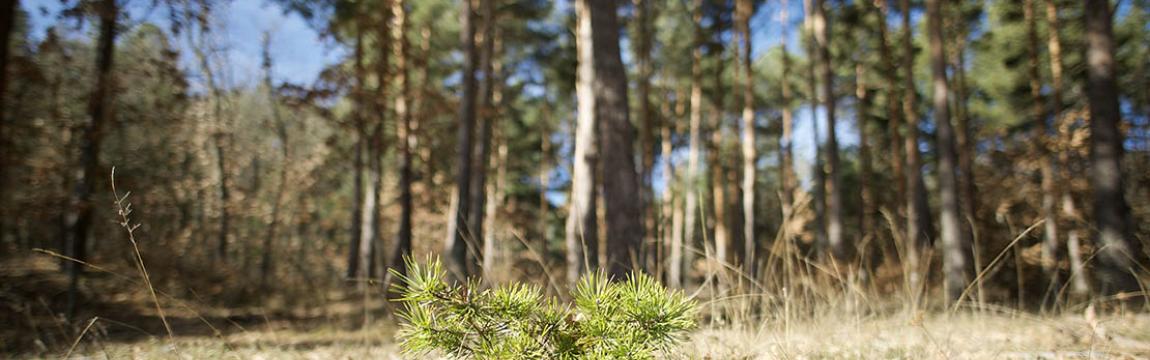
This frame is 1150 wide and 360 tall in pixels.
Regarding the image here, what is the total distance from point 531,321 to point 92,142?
6437mm

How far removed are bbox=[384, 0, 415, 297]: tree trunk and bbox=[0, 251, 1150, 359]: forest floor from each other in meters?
1.06

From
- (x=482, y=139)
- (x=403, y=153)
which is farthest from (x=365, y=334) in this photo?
(x=482, y=139)

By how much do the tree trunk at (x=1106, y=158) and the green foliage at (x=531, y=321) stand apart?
6.69 m

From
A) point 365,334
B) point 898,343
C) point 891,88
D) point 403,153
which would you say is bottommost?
point 365,334

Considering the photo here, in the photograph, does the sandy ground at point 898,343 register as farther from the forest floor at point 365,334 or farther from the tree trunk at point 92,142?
the tree trunk at point 92,142

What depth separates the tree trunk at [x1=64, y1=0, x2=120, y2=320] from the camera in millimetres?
5598

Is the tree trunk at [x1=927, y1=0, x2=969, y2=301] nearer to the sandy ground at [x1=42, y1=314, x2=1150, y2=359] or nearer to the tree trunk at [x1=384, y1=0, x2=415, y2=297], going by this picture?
the sandy ground at [x1=42, y1=314, x2=1150, y2=359]

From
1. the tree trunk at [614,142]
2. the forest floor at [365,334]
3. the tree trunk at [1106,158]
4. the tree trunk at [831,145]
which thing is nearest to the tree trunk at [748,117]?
the tree trunk at [831,145]

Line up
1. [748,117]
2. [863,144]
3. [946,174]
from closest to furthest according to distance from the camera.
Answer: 1. [946,174]
2. [748,117]
3. [863,144]


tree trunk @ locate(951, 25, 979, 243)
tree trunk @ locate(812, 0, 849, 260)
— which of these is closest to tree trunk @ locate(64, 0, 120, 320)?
tree trunk @ locate(812, 0, 849, 260)

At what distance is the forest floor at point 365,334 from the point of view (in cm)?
223

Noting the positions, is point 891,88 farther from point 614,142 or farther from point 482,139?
point 614,142

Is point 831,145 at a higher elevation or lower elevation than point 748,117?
lower

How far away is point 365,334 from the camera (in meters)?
3.70
